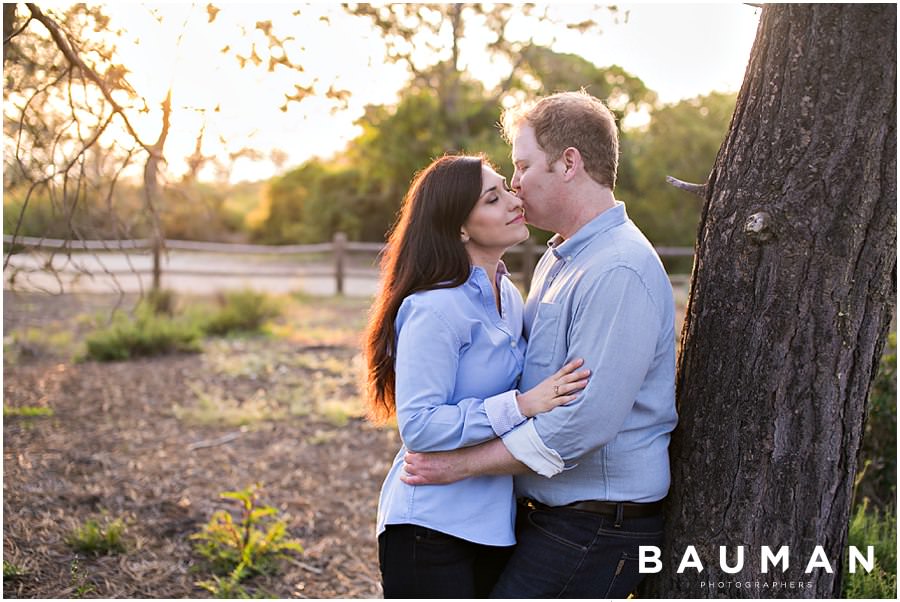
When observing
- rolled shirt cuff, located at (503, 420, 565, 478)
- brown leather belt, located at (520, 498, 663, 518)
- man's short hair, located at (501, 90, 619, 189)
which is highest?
man's short hair, located at (501, 90, 619, 189)

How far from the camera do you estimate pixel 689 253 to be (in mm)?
14180

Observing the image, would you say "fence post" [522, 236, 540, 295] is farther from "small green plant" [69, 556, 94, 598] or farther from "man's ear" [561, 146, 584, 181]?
"man's ear" [561, 146, 584, 181]

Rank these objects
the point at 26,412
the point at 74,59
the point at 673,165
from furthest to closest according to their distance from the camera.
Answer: the point at 673,165 < the point at 26,412 < the point at 74,59

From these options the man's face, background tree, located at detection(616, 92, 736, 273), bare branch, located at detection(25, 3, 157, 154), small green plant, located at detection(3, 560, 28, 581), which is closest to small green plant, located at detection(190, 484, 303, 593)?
small green plant, located at detection(3, 560, 28, 581)

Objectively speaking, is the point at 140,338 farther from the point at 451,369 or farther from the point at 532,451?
the point at 532,451

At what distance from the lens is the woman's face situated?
2.38 metres

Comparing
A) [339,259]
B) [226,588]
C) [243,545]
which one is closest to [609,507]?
[226,588]

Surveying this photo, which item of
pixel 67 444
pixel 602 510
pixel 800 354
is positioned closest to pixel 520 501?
pixel 602 510

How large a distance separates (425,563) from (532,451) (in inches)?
15.7

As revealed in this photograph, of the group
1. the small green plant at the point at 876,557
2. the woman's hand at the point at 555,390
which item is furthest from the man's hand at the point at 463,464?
the small green plant at the point at 876,557

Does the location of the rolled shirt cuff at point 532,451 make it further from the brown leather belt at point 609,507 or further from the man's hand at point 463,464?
the brown leather belt at point 609,507

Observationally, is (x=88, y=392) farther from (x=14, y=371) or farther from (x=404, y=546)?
(x=404, y=546)

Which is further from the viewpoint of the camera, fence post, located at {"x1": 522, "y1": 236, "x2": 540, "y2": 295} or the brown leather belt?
fence post, located at {"x1": 522, "y1": 236, "x2": 540, "y2": 295}

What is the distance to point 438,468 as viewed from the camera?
2234 mm
